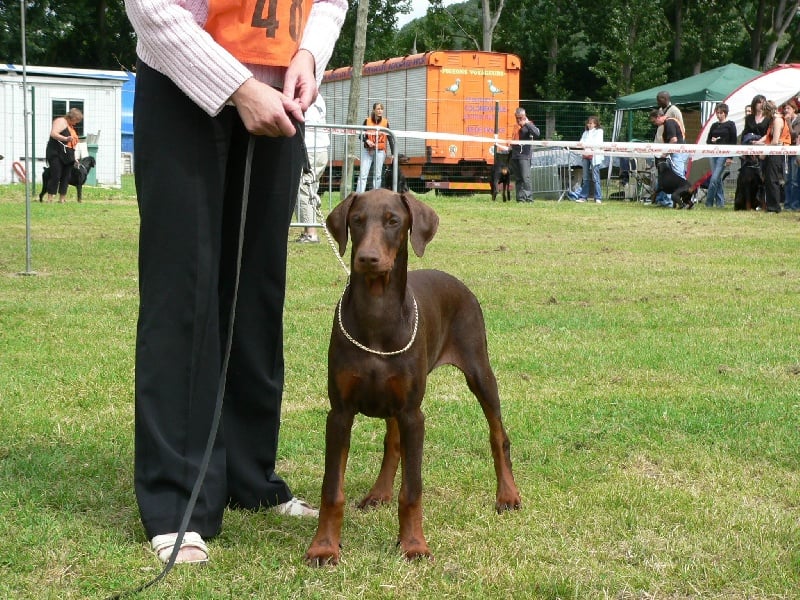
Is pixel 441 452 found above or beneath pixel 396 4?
beneath

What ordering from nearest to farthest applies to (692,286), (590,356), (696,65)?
(590,356) → (692,286) → (696,65)

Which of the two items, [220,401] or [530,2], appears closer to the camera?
[220,401]

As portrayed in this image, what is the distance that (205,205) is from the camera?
12.1ft

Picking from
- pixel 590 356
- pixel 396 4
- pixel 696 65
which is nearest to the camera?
pixel 590 356

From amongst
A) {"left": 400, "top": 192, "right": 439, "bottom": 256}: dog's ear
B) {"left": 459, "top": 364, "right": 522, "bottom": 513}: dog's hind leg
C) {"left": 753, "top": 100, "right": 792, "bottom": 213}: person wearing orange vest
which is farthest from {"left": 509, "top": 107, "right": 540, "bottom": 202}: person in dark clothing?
{"left": 400, "top": 192, "right": 439, "bottom": 256}: dog's ear

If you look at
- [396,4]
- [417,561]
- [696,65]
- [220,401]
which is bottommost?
[417,561]

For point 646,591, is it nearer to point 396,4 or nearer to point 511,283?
point 511,283

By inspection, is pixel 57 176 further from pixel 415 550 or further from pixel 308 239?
pixel 415 550

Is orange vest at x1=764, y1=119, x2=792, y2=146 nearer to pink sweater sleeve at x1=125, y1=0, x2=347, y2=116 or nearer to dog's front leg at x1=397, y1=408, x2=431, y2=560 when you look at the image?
dog's front leg at x1=397, y1=408, x2=431, y2=560

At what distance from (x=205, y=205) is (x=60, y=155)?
2068cm

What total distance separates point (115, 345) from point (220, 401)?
3735 millimetres

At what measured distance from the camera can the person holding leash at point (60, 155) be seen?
2295cm

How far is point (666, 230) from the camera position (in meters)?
16.6

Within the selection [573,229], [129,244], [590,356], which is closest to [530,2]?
[573,229]
